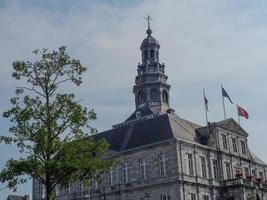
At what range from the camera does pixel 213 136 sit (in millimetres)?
53969

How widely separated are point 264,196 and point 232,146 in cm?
642

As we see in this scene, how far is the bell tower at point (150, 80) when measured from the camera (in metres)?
72.5

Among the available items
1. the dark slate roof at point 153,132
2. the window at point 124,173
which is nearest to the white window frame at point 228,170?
the dark slate roof at point 153,132

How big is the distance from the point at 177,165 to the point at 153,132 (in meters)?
5.67

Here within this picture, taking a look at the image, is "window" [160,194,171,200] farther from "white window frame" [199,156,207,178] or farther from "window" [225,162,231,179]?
"window" [225,162,231,179]

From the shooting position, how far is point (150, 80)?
241ft

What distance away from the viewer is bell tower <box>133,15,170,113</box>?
72500mm

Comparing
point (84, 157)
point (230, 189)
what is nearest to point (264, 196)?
point (230, 189)

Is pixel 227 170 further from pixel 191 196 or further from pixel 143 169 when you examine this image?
pixel 143 169

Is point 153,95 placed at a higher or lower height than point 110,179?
higher

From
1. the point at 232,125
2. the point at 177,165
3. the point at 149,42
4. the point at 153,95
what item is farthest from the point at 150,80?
the point at 177,165

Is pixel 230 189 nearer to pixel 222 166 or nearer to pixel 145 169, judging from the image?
pixel 222 166

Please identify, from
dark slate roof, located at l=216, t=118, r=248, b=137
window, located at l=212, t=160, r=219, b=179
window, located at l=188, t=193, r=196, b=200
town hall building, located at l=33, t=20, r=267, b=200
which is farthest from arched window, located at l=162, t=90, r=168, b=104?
window, located at l=188, t=193, r=196, b=200

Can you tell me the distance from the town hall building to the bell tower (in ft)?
48.9
